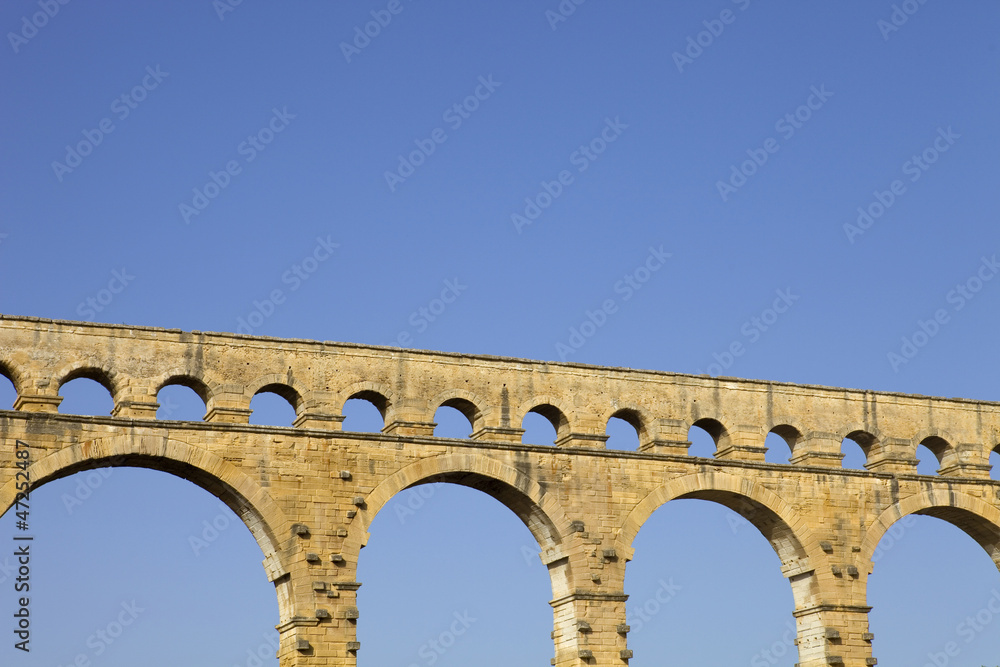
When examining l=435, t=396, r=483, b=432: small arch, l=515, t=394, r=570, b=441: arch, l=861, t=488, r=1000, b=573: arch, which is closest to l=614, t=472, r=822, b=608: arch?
l=861, t=488, r=1000, b=573: arch

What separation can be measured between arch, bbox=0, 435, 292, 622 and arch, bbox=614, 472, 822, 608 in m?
6.61

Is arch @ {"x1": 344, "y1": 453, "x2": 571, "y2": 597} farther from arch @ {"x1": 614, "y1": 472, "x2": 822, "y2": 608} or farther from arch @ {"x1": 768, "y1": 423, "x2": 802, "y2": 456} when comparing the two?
arch @ {"x1": 768, "y1": 423, "x2": 802, "y2": 456}

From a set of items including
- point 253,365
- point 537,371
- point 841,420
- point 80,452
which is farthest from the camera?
point 841,420

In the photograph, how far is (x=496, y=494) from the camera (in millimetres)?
28109

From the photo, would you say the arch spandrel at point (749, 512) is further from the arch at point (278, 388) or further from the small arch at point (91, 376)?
the small arch at point (91, 376)

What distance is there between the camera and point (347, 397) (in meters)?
27.0

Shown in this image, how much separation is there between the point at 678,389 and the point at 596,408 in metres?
1.91

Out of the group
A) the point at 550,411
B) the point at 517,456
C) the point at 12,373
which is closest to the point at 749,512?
the point at 550,411

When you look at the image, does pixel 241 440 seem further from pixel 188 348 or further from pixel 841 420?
pixel 841 420

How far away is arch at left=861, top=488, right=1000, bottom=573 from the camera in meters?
29.8

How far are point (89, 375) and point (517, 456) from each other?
8.04 meters

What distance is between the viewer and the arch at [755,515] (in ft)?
92.3

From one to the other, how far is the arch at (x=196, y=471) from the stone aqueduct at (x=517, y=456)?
4cm

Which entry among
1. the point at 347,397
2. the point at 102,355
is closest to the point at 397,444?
the point at 347,397
